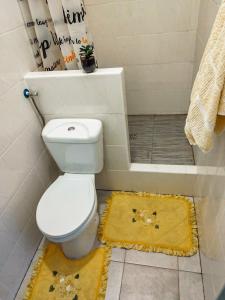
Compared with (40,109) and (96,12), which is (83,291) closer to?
(40,109)

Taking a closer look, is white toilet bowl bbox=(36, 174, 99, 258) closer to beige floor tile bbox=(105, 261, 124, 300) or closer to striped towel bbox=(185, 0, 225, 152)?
beige floor tile bbox=(105, 261, 124, 300)

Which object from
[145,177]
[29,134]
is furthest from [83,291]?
[29,134]

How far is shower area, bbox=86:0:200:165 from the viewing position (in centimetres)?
173

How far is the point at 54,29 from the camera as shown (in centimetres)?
142

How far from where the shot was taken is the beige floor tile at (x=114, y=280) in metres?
1.29

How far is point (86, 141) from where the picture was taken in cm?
134

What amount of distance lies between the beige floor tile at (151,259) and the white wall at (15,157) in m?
0.66

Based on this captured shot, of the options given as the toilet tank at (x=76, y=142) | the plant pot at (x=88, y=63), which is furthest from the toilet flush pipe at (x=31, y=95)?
the plant pot at (x=88, y=63)

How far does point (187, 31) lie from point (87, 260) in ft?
5.99

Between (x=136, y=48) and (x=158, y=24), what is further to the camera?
(x=136, y=48)

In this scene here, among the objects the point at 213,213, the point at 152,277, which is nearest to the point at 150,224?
the point at 152,277

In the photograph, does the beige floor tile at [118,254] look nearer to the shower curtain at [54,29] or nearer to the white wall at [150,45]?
the shower curtain at [54,29]

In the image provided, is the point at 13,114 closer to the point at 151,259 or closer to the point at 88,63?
the point at 88,63

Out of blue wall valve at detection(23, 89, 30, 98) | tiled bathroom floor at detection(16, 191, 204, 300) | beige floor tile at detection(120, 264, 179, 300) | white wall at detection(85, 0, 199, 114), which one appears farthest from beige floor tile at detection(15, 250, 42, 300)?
white wall at detection(85, 0, 199, 114)
